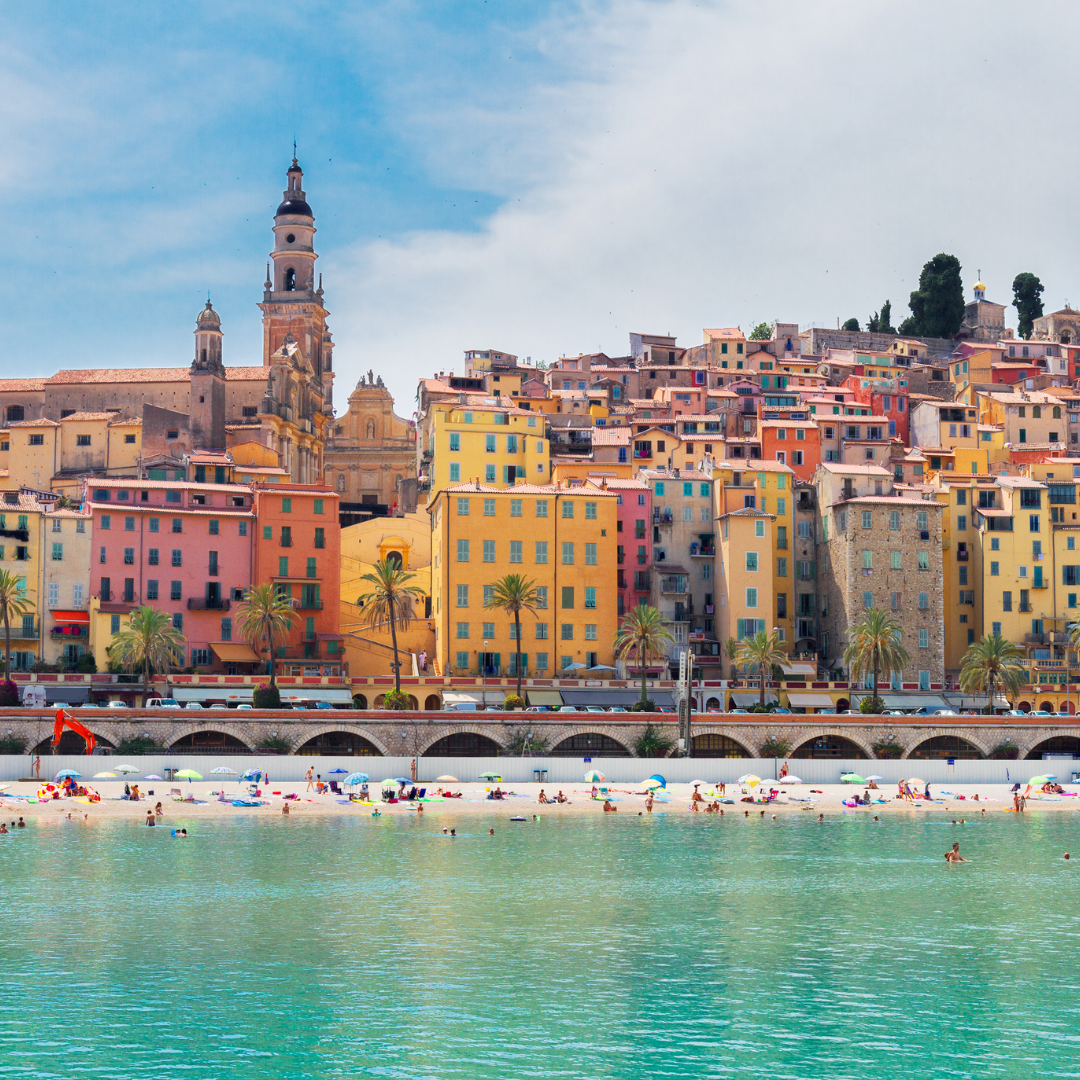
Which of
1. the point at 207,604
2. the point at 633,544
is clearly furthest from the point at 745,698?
the point at 207,604

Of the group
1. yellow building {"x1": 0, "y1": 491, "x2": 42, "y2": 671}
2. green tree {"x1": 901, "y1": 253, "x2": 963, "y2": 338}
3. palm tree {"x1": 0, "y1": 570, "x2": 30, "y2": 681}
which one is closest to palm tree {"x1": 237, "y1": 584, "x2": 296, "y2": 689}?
yellow building {"x1": 0, "y1": 491, "x2": 42, "y2": 671}

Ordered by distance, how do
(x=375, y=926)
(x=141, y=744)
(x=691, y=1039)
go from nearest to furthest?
(x=691, y=1039) < (x=375, y=926) < (x=141, y=744)

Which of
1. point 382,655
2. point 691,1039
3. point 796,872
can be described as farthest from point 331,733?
point 691,1039

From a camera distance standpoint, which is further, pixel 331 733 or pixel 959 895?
pixel 331 733

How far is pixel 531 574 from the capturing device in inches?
3716

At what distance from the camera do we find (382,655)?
319 feet

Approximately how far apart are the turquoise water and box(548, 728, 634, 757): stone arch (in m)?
14.4

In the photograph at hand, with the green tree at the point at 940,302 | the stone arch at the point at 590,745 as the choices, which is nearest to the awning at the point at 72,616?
the stone arch at the point at 590,745

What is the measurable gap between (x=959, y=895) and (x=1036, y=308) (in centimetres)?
14631

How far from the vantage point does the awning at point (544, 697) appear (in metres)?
88.5

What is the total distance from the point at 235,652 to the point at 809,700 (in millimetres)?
36510

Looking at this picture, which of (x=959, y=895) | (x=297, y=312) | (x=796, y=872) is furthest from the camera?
(x=297, y=312)

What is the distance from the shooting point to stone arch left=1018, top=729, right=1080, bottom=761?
284ft

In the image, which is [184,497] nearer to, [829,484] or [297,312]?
[829,484]
